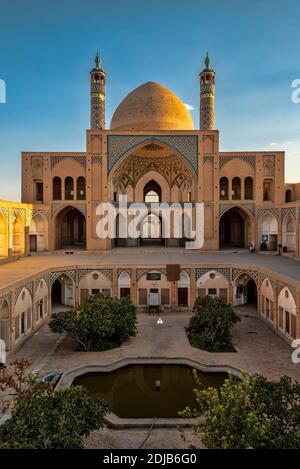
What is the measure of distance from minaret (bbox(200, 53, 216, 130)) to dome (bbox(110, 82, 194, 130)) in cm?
143

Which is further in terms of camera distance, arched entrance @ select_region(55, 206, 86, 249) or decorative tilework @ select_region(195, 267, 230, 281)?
arched entrance @ select_region(55, 206, 86, 249)

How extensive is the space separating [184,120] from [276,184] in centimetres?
737

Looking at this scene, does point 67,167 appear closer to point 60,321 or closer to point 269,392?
point 60,321

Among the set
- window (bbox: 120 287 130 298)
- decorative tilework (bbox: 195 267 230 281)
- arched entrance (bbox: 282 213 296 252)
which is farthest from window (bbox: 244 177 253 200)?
window (bbox: 120 287 130 298)

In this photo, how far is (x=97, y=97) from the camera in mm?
19906

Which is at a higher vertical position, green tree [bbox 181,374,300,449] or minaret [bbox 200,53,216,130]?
minaret [bbox 200,53,216,130]

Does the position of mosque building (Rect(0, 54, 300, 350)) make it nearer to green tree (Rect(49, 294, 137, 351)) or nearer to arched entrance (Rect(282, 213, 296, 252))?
arched entrance (Rect(282, 213, 296, 252))

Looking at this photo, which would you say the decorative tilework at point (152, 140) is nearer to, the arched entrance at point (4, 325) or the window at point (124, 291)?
the window at point (124, 291)

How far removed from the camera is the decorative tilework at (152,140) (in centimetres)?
1734

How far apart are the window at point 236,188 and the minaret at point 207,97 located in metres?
3.90

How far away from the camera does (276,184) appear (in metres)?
18.1

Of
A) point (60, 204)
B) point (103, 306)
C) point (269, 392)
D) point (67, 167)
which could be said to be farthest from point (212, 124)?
point (269, 392)

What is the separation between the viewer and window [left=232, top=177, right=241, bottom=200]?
61.2 ft
